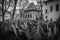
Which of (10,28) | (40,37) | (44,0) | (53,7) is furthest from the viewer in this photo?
(44,0)

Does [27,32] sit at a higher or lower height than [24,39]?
higher

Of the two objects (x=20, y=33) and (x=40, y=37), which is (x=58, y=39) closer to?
(x=40, y=37)

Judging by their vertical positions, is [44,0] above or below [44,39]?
above

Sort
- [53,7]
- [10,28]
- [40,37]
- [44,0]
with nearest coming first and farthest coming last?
[40,37]
[10,28]
[53,7]
[44,0]

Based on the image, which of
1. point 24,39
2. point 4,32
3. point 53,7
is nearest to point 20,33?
point 24,39

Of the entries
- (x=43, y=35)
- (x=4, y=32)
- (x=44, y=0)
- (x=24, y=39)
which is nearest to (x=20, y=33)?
(x=24, y=39)

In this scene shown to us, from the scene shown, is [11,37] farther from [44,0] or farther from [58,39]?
[44,0]

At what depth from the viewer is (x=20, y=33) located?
1.36m

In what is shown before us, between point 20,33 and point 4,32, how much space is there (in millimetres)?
246

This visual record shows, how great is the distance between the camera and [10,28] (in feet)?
4.52

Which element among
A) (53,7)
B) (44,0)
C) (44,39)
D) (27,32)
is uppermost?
(44,0)

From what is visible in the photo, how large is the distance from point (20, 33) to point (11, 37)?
0.15 meters

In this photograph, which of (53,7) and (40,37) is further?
(53,7)

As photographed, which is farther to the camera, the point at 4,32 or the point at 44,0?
the point at 44,0
